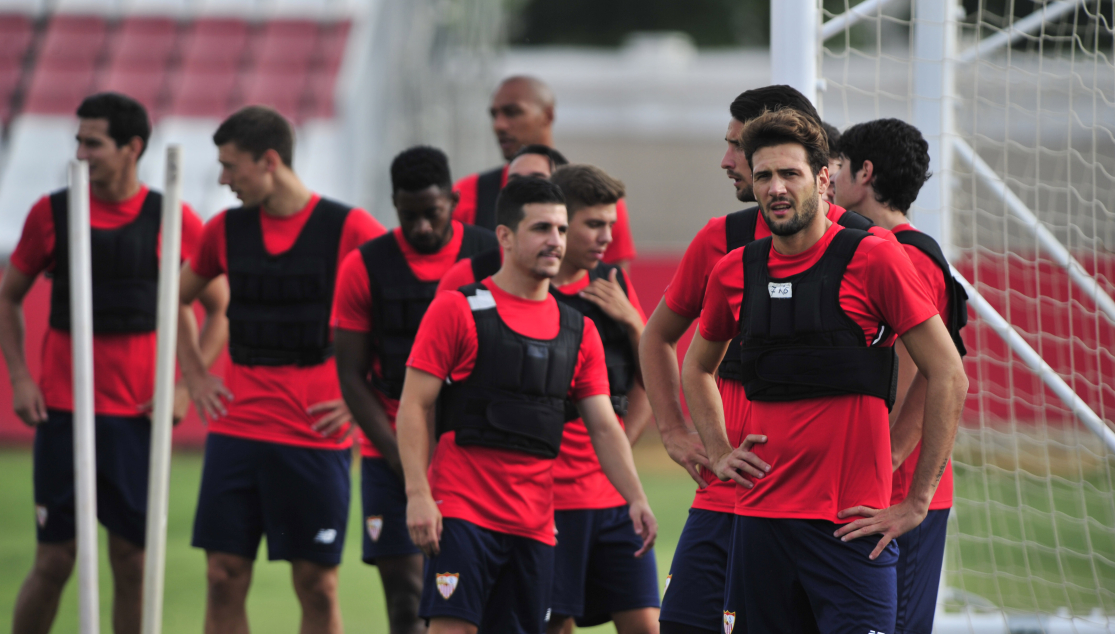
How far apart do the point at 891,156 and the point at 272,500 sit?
2.95m

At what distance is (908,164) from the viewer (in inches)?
152

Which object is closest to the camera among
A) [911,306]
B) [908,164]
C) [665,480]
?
[911,306]

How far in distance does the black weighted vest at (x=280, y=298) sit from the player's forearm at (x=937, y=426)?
2862mm

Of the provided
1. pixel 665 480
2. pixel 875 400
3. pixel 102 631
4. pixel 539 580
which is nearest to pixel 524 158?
pixel 539 580

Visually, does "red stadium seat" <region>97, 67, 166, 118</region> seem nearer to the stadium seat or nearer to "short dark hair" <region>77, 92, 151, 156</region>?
the stadium seat

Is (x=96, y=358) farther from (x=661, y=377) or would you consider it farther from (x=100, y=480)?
(x=661, y=377)

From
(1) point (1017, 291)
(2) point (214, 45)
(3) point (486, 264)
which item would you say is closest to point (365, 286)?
(3) point (486, 264)

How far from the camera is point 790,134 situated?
3.26 metres

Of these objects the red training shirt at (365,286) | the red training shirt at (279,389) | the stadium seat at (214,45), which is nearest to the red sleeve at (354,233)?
the red training shirt at (279,389)

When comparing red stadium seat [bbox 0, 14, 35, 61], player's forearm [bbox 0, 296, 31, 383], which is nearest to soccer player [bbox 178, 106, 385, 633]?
player's forearm [bbox 0, 296, 31, 383]

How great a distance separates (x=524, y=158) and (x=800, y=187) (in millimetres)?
2345

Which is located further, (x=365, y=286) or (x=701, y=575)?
(x=365, y=286)

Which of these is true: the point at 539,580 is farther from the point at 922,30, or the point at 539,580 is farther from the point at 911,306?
the point at 922,30

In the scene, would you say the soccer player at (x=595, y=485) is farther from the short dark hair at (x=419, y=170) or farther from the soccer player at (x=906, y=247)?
the soccer player at (x=906, y=247)
